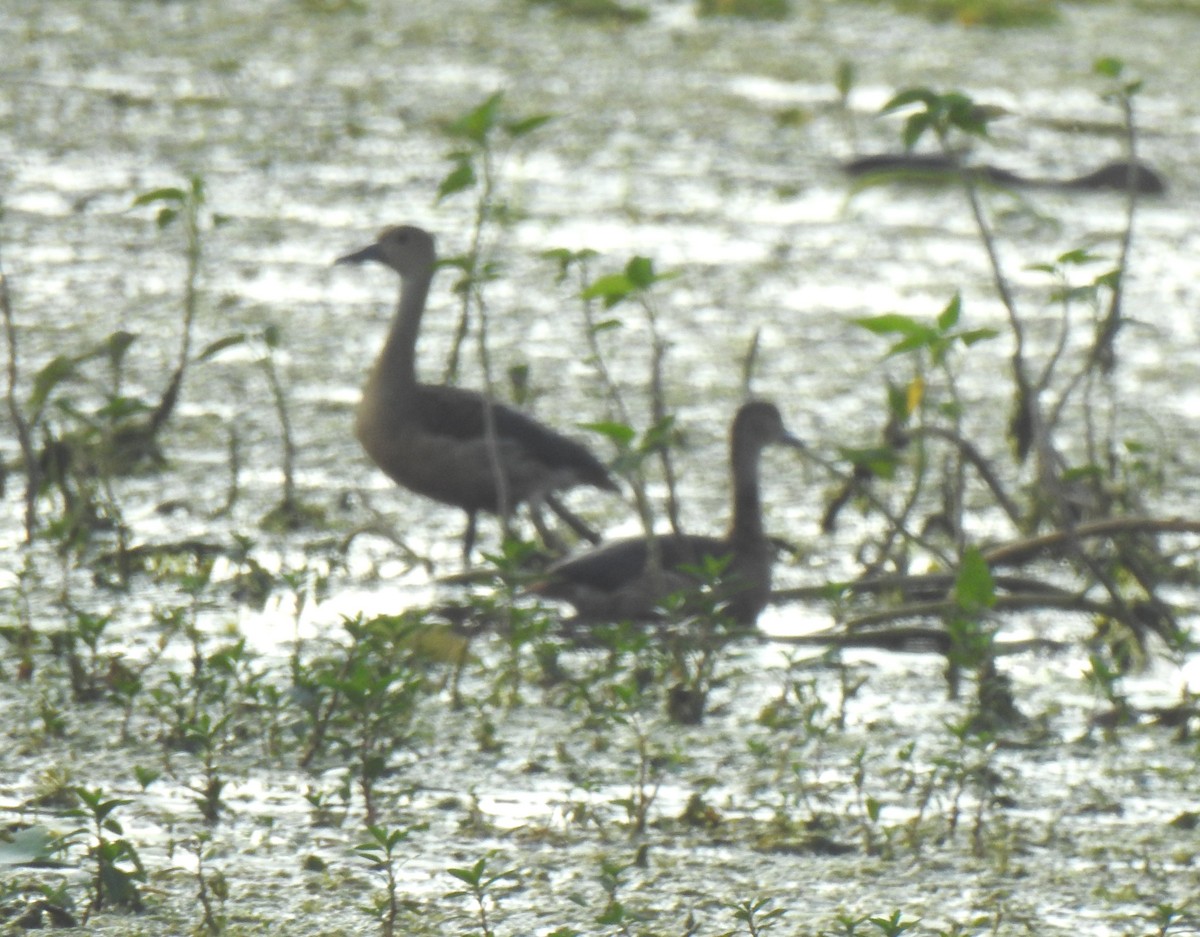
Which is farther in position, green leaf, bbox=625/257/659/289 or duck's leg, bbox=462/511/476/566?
duck's leg, bbox=462/511/476/566

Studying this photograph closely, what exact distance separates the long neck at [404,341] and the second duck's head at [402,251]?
0.15ft

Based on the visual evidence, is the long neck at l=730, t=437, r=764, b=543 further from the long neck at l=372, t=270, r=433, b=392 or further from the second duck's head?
the second duck's head

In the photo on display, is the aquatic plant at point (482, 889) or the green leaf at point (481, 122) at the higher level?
the green leaf at point (481, 122)

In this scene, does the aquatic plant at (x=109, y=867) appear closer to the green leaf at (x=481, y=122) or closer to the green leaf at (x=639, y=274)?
the green leaf at (x=639, y=274)

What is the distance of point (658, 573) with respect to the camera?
4.82 meters

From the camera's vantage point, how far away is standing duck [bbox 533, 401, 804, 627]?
4898 mm

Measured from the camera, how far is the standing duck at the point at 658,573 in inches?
193

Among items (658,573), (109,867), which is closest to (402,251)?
(658,573)

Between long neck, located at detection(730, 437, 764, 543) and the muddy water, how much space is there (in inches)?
9.5

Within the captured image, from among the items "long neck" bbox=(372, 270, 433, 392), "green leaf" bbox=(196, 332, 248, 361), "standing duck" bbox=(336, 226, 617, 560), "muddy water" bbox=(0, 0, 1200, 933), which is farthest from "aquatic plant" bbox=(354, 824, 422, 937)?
"long neck" bbox=(372, 270, 433, 392)

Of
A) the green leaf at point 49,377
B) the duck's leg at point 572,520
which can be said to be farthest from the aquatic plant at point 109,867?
the duck's leg at point 572,520

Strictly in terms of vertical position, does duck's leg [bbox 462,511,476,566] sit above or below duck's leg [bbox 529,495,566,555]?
below

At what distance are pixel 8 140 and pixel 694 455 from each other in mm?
4893

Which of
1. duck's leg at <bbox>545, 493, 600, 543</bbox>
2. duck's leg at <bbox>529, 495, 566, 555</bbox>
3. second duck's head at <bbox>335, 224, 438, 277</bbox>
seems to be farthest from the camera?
second duck's head at <bbox>335, 224, 438, 277</bbox>
